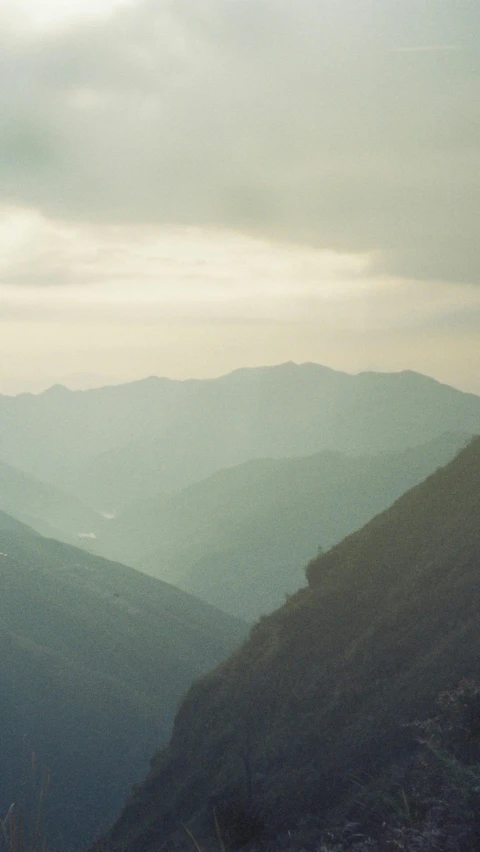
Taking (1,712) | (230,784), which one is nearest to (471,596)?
(230,784)

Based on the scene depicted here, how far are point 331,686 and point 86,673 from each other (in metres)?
88.0

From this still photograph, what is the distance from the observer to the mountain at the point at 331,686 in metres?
12.9

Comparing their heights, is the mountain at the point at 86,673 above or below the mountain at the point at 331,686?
below

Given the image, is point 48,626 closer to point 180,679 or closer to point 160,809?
point 180,679

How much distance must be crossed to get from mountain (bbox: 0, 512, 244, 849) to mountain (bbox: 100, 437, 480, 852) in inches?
1193

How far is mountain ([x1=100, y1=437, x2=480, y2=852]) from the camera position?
507 inches

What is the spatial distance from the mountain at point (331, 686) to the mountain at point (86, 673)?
30290mm

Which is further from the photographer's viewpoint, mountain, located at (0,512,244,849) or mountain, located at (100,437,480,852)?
mountain, located at (0,512,244,849)

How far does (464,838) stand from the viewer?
23.9 ft

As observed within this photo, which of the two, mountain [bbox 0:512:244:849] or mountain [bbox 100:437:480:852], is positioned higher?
mountain [bbox 100:437:480:852]

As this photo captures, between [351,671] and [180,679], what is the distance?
91.3 meters

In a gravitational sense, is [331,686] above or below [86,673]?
above

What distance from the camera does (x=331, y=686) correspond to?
18.8m

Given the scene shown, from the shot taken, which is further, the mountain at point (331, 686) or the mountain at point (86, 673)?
the mountain at point (86, 673)
